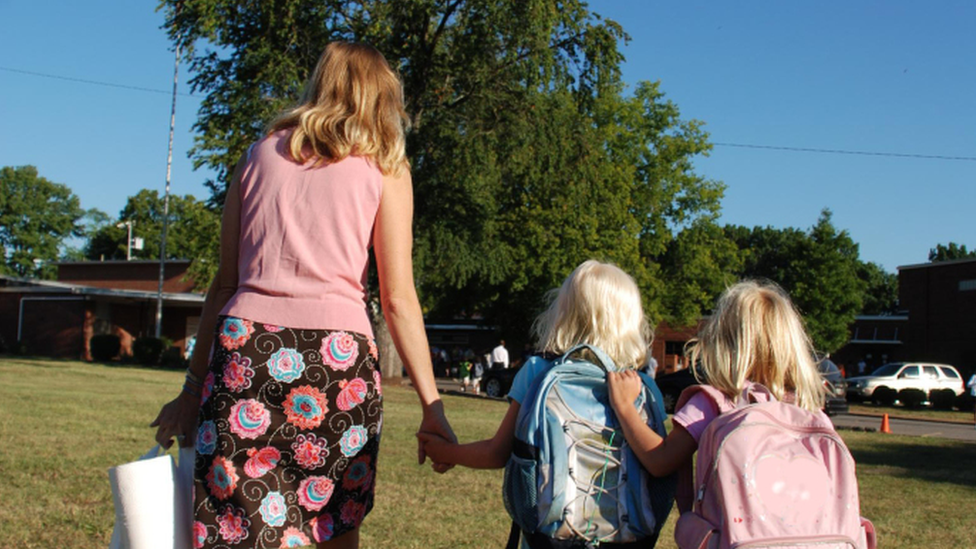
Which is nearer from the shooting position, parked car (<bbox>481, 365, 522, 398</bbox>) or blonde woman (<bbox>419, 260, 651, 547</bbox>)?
blonde woman (<bbox>419, 260, 651, 547</bbox>)

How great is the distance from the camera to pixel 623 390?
2717 mm

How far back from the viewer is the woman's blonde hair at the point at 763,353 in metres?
2.82

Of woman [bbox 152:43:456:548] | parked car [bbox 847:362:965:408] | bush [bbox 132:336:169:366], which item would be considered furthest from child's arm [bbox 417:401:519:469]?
bush [bbox 132:336:169:366]

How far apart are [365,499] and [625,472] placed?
2.75 feet

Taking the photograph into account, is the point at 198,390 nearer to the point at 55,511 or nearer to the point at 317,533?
the point at 317,533

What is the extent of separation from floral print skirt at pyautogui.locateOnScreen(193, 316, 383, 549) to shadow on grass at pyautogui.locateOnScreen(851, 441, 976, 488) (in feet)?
28.7

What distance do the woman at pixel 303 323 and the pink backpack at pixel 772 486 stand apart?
1.01 m

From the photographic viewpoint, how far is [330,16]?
23.7 metres

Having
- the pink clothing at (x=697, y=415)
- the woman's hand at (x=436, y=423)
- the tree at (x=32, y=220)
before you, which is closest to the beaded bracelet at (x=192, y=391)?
the woman's hand at (x=436, y=423)

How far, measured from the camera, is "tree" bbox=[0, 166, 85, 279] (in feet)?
268

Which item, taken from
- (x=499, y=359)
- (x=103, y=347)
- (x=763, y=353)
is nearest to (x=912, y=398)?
(x=499, y=359)

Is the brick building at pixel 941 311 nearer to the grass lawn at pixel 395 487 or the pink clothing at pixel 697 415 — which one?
the grass lawn at pixel 395 487

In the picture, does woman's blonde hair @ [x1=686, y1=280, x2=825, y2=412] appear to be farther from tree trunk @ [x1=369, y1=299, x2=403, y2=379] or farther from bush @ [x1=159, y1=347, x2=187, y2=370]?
bush @ [x1=159, y1=347, x2=187, y2=370]

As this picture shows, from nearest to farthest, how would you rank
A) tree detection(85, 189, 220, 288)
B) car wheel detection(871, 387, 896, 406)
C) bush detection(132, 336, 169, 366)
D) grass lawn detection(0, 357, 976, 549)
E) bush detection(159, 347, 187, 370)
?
grass lawn detection(0, 357, 976, 549), car wheel detection(871, 387, 896, 406), bush detection(159, 347, 187, 370), bush detection(132, 336, 169, 366), tree detection(85, 189, 220, 288)
